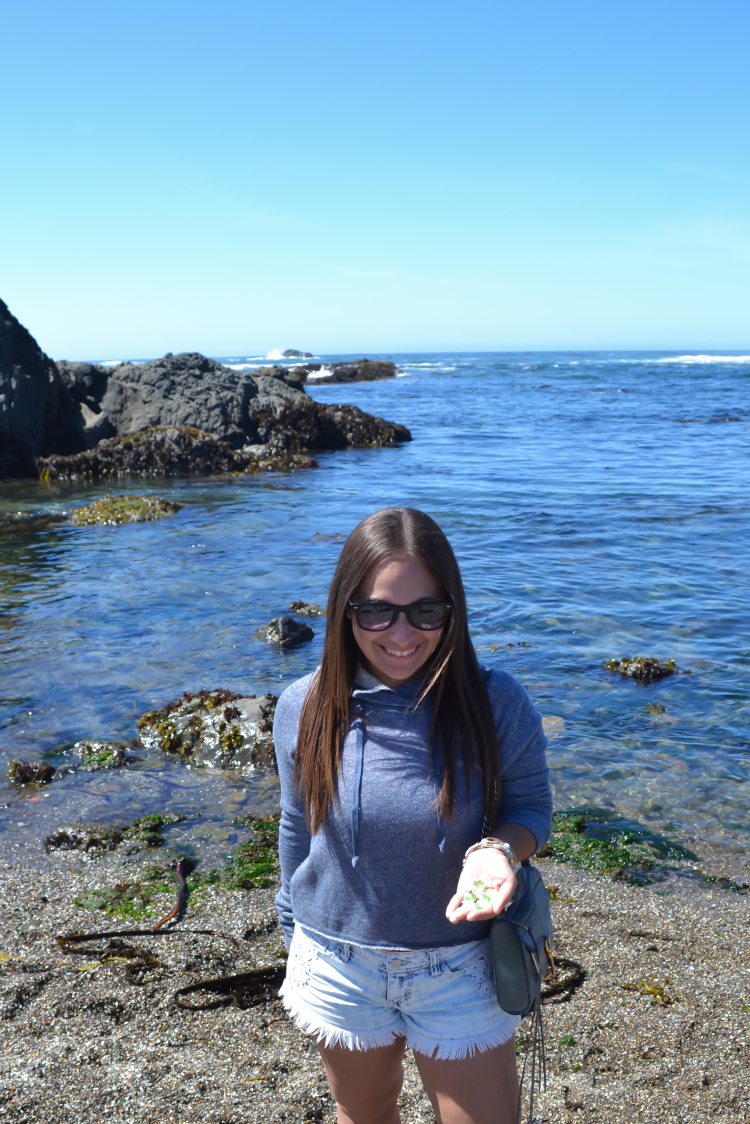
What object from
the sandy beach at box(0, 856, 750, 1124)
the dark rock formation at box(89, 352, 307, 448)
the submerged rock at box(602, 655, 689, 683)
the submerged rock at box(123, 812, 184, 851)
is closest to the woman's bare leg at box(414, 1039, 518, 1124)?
the sandy beach at box(0, 856, 750, 1124)

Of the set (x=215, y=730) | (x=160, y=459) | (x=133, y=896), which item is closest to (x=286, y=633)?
(x=215, y=730)

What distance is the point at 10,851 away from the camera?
554cm

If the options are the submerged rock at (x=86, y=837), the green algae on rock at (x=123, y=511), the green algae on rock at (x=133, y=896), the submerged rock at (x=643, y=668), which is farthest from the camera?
the green algae on rock at (x=123, y=511)

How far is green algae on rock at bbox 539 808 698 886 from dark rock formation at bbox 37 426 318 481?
18.7 m

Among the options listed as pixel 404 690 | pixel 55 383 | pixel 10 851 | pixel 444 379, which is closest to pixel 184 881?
pixel 10 851

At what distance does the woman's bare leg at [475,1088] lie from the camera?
89.9 inches

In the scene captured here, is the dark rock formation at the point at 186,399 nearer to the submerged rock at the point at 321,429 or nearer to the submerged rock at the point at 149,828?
the submerged rock at the point at 321,429

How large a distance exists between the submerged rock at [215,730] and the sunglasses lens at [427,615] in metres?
4.63

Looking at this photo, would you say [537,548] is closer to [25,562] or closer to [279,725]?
[25,562]

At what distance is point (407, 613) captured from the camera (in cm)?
246

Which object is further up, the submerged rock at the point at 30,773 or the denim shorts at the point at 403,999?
the denim shorts at the point at 403,999

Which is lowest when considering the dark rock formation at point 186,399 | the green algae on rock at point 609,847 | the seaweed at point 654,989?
the green algae on rock at point 609,847

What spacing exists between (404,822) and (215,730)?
498cm

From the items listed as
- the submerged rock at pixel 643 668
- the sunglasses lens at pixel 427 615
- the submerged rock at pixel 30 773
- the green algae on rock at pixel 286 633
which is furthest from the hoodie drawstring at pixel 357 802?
the green algae on rock at pixel 286 633
